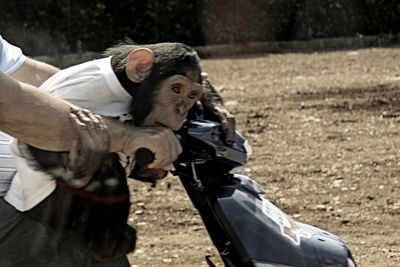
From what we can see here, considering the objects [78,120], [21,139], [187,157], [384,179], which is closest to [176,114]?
[187,157]

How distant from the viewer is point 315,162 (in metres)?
5.49

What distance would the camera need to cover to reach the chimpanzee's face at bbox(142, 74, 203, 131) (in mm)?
2217

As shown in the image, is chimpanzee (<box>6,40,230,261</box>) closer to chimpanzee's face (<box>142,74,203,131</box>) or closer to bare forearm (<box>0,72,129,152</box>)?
chimpanzee's face (<box>142,74,203,131</box>)

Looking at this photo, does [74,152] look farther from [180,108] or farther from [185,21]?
[185,21]

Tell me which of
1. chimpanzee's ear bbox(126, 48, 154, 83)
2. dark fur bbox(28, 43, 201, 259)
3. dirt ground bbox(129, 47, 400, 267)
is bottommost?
dirt ground bbox(129, 47, 400, 267)

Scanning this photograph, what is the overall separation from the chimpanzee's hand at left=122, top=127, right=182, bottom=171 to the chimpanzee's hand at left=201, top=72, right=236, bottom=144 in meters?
0.28

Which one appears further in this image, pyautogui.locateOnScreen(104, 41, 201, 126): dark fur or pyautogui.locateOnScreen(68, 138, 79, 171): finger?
pyautogui.locateOnScreen(104, 41, 201, 126): dark fur

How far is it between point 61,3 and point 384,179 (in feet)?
26.9

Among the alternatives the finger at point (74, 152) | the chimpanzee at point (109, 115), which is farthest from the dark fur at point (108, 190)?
the finger at point (74, 152)

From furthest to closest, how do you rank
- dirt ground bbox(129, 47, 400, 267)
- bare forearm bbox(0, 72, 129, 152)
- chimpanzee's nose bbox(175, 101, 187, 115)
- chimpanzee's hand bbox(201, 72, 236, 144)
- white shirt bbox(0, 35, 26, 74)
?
dirt ground bbox(129, 47, 400, 267) → white shirt bbox(0, 35, 26, 74) → chimpanzee's hand bbox(201, 72, 236, 144) → chimpanzee's nose bbox(175, 101, 187, 115) → bare forearm bbox(0, 72, 129, 152)

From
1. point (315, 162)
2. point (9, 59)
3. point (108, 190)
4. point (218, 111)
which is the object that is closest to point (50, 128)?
point (108, 190)

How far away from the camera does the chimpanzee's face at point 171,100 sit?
2.22 m

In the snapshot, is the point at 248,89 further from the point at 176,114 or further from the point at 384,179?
the point at 176,114

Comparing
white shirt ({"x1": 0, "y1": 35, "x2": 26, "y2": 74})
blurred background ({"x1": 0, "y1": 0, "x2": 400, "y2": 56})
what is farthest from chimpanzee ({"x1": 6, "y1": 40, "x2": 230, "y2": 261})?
blurred background ({"x1": 0, "y1": 0, "x2": 400, "y2": 56})
